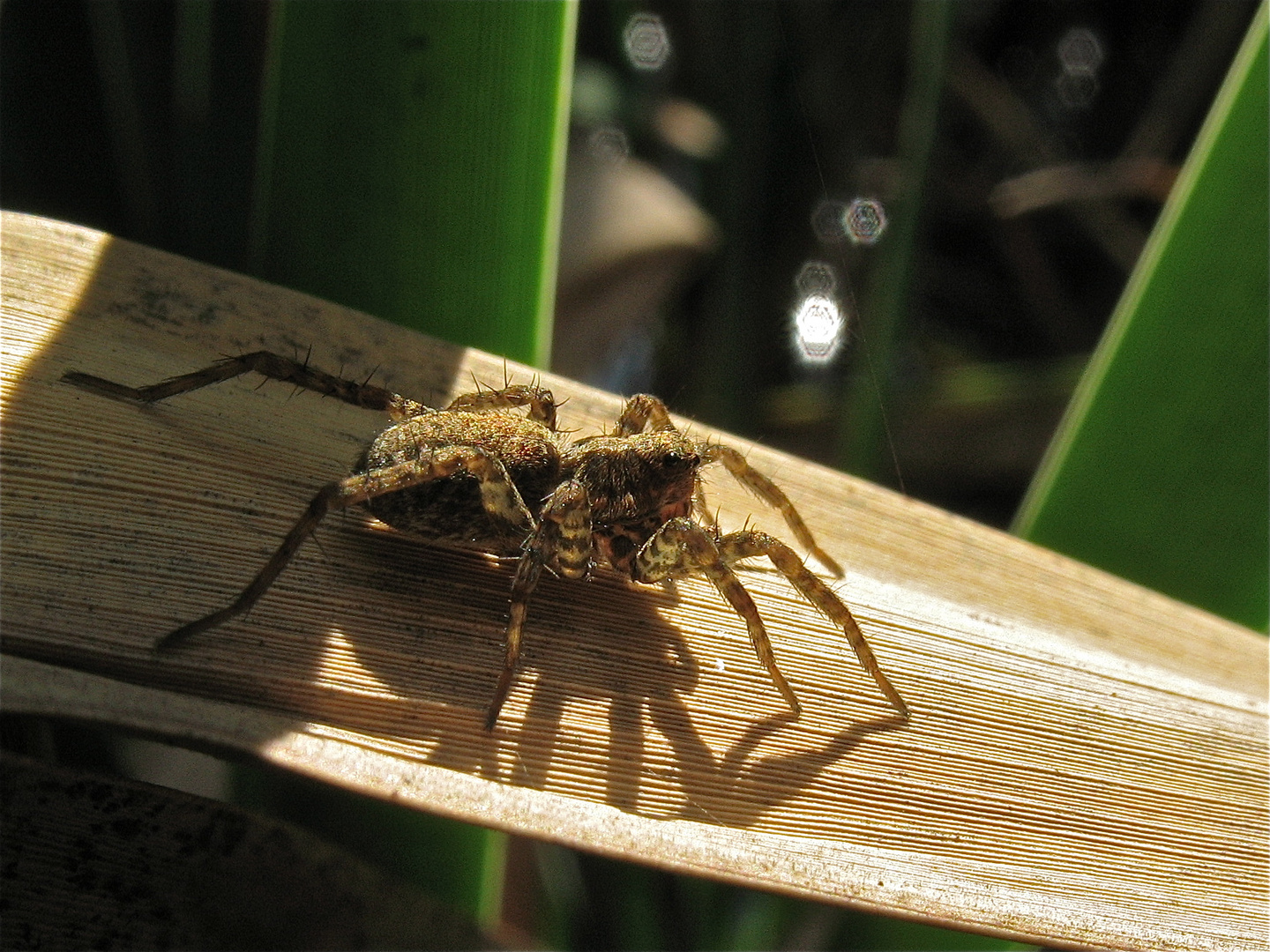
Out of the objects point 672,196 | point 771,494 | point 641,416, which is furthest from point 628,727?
point 672,196

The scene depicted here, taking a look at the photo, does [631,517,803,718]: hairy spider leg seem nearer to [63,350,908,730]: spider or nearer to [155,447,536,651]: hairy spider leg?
[63,350,908,730]: spider

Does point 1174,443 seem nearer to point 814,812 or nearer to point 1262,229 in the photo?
point 1262,229

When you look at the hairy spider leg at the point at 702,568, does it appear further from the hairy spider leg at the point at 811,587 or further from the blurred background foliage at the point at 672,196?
the blurred background foliage at the point at 672,196

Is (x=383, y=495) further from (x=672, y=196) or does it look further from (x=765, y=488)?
(x=672, y=196)

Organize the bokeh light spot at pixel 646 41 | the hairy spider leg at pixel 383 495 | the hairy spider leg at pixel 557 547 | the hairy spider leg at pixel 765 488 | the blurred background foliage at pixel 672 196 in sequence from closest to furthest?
the hairy spider leg at pixel 383 495 → the hairy spider leg at pixel 557 547 → the blurred background foliage at pixel 672 196 → the hairy spider leg at pixel 765 488 → the bokeh light spot at pixel 646 41

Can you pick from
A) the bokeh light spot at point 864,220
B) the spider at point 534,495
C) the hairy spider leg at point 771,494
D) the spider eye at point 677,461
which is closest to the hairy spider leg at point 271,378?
the spider at point 534,495

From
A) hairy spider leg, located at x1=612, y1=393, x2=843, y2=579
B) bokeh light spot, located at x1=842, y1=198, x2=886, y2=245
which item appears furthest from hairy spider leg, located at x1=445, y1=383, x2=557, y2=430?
bokeh light spot, located at x1=842, y1=198, x2=886, y2=245

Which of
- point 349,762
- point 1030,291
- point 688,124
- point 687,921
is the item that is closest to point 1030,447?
point 1030,291
